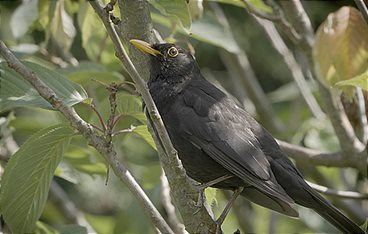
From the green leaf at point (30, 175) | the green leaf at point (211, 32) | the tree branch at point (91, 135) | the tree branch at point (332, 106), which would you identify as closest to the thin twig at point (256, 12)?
the tree branch at point (332, 106)

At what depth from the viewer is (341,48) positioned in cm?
509

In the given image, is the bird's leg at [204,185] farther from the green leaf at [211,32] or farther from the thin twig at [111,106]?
the green leaf at [211,32]

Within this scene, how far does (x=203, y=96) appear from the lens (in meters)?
5.34

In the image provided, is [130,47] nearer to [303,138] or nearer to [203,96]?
[203,96]

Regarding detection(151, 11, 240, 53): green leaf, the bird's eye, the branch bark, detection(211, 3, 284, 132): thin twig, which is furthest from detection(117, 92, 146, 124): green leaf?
detection(211, 3, 284, 132): thin twig

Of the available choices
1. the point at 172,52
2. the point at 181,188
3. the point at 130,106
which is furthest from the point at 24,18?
the point at 181,188

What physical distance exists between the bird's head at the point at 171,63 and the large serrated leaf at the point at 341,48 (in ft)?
3.32

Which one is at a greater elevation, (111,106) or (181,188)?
(111,106)

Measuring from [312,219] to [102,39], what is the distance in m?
2.43

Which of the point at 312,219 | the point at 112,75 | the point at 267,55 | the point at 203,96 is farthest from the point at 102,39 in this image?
the point at 267,55

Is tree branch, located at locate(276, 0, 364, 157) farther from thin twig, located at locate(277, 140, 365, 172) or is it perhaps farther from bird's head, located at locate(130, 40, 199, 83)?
bird's head, located at locate(130, 40, 199, 83)

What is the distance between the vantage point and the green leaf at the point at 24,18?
5859 millimetres

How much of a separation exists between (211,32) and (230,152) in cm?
136

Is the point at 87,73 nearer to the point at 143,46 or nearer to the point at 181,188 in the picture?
the point at 143,46
